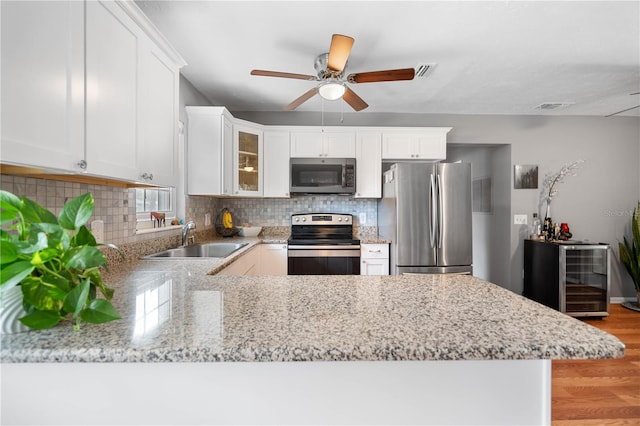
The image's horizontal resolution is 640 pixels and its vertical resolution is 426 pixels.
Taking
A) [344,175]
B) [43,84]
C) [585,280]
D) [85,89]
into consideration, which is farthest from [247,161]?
[585,280]

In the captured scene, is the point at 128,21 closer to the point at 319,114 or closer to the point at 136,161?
the point at 136,161

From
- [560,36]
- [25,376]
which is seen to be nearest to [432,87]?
[560,36]

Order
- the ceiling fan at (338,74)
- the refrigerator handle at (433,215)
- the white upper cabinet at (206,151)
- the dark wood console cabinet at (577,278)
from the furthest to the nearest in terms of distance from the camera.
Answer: the dark wood console cabinet at (577,278) < the refrigerator handle at (433,215) < the white upper cabinet at (206,151) < the ceiling fan at (338,74)

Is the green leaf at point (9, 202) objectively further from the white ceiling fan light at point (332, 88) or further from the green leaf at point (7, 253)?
the white ceiling fan light at point (332, 88)

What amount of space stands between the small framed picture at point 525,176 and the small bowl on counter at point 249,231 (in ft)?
10.8

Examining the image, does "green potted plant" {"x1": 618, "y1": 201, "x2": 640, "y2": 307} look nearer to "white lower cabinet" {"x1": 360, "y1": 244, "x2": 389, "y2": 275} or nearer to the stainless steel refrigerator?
the stainless steel refrigerator

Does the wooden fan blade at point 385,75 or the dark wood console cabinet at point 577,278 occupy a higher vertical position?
the wooden fan blade at point 385,75

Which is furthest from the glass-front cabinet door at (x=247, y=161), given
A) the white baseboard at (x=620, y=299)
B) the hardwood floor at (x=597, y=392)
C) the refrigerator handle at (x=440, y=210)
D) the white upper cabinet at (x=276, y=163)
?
the white baseboard at (x=620, y=299)

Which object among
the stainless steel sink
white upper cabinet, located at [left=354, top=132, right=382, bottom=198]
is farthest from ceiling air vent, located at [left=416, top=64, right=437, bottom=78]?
the stainless steel sink

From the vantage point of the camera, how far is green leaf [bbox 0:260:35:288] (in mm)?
634

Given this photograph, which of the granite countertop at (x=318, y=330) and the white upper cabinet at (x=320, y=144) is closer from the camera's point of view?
the granite countertop at (x=318, y=330)

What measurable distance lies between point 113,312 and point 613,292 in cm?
547

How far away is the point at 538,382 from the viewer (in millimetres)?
790

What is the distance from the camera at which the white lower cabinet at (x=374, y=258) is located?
3.24 m
